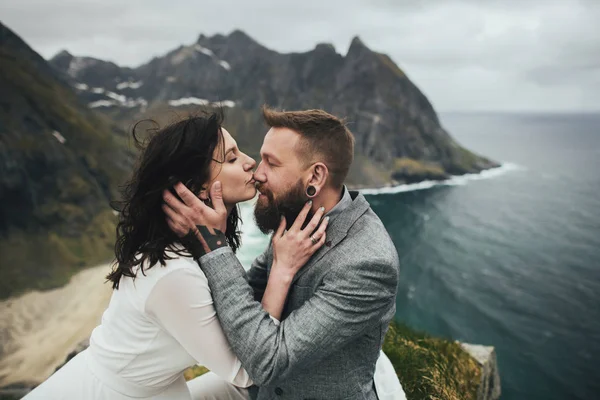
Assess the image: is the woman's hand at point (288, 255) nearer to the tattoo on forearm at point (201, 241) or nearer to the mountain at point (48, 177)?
the tattoo on forearm at point (201, 241)

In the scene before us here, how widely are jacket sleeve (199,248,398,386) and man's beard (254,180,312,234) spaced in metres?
0.72

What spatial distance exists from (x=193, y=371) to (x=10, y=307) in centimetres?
5713

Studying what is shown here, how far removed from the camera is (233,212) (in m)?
4.21

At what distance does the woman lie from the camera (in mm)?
2822

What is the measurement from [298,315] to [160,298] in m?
1.00

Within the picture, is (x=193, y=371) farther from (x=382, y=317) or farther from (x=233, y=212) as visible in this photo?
(x=382, y=317)

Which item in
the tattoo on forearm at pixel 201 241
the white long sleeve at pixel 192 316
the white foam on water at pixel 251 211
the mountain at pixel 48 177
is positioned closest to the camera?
the white long sleeve at pixel 192 316

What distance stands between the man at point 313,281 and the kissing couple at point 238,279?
0.03ft

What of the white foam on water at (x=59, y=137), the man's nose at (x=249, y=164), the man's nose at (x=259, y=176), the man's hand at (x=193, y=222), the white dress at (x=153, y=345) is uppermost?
the man's nose at (x=249, y=164)

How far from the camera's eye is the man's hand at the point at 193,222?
308 cm

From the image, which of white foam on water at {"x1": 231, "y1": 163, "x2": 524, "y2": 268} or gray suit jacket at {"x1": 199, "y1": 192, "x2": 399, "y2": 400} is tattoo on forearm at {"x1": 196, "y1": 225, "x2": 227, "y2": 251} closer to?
gray suit jacket at {"x1": 199, "y1": 192, "x2": 399, "y2": 400}

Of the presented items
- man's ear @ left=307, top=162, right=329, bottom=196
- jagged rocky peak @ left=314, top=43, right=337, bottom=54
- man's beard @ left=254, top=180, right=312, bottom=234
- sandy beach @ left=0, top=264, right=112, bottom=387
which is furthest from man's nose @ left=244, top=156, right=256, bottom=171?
jagged rocky peak @ left=314, top=43, right=337, bottom=54

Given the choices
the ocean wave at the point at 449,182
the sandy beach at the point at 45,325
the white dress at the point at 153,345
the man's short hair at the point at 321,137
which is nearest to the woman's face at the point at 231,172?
the man's short hair at the point at 321,137

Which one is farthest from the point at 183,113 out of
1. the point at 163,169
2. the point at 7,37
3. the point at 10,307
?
the point at 7,37
